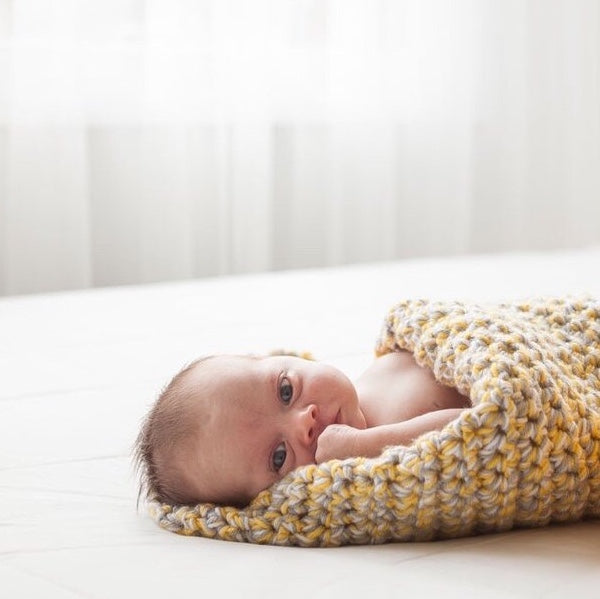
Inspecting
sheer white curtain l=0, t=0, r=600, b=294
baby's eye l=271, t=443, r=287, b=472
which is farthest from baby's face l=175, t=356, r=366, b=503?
sheer white curtain l=0, t=0, r=600, b=294

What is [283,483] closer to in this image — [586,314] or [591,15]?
[586,314]

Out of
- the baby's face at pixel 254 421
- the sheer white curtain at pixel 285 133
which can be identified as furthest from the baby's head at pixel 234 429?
the sheer white curtain at pixel 285 133

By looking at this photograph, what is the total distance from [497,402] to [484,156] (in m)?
2.48

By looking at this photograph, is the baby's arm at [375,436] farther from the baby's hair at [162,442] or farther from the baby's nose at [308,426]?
the baby's hair at [162,442]

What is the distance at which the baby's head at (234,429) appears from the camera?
1070 mm

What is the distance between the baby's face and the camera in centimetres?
107

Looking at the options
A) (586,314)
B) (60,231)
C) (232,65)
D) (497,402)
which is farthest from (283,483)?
(232,65)

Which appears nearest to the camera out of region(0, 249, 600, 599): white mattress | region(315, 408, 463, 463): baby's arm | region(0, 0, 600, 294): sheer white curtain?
region(0, 249, 600, 599): white mattress

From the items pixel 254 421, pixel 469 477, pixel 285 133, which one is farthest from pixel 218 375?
pixel 285 133

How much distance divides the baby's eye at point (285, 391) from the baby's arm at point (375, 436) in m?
0.07

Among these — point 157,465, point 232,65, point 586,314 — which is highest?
point 232,65

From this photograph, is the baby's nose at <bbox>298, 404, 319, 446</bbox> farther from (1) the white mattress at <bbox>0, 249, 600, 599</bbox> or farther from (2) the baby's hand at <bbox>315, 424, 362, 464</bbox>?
(1) the white mattress at <bbox>0, 249, 600, 599</bbox>

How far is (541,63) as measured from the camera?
11.0ft

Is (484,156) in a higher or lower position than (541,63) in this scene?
lower
